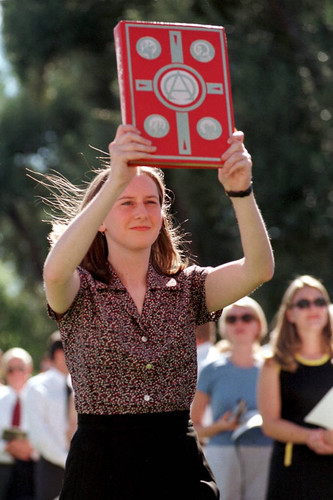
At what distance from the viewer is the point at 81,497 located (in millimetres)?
2928

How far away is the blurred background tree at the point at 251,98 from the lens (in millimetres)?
14828

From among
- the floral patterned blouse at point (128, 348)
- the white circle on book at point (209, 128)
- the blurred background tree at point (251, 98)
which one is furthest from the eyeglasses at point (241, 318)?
the blurred background tree at point (251, 98)

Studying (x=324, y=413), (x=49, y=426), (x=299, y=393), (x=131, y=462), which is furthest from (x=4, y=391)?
(x=131, y=462)

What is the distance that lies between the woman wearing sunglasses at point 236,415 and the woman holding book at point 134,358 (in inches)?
121

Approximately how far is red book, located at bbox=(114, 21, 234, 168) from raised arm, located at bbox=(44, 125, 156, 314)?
5 cm

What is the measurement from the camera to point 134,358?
9.50 feet

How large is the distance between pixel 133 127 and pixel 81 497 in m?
1.08

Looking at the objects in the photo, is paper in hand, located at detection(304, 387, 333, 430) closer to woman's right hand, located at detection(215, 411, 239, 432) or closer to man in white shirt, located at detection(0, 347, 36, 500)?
woman's right hand, located at detection(215, 411, 239, 432)

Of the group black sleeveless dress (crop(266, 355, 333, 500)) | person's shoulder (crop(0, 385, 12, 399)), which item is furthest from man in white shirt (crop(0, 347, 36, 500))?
black sleeveless dress (crop(266, 355, 333, 500))

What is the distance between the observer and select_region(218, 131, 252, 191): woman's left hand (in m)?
2.86

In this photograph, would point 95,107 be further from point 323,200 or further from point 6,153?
point 323,200

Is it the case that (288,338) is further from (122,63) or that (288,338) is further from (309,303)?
(122,63)

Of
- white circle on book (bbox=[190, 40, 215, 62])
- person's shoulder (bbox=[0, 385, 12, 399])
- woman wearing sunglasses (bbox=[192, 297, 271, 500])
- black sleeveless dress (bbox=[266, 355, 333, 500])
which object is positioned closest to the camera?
white circle on book (bbox=[190, 40, 215, 62])

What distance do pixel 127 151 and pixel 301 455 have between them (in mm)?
2939
